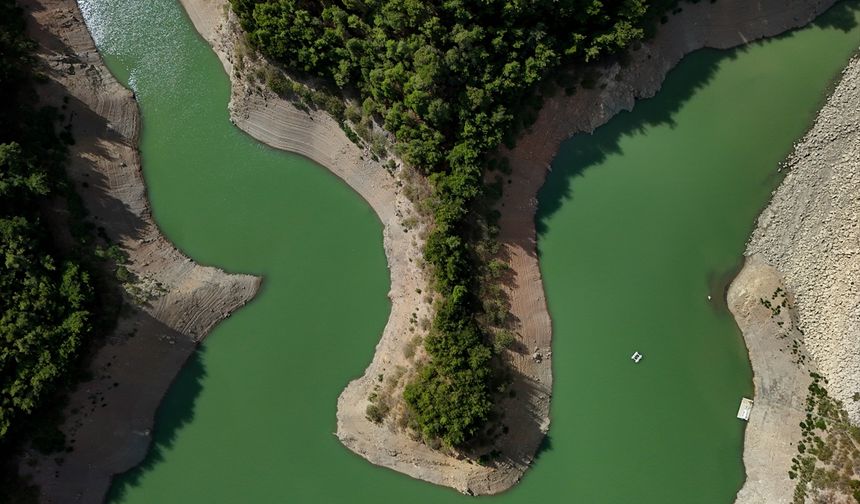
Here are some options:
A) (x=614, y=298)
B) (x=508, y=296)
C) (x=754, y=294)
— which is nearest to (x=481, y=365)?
(x=508, y=296)

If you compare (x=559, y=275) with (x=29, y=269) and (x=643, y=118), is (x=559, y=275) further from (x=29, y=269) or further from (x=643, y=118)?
(x=29, y=269)

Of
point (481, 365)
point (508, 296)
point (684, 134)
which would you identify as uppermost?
point (684, 134)

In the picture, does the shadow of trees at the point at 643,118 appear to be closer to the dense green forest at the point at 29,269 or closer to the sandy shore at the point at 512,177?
the sandy shore at the point at 512,177

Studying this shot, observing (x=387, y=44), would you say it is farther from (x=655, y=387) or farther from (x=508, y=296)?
(x=655, y=387)

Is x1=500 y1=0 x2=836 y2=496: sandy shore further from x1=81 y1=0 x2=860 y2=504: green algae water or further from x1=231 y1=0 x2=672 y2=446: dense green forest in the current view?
x1=231 y1=0 x2=672 y2=446: dense green forest

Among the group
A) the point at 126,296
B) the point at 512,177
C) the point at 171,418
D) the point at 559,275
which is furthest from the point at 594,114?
the point at 171,418

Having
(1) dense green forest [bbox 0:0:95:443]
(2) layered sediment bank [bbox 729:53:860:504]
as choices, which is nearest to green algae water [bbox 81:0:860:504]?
(2) layered sediment bank [bbox 729:53:860:504]
